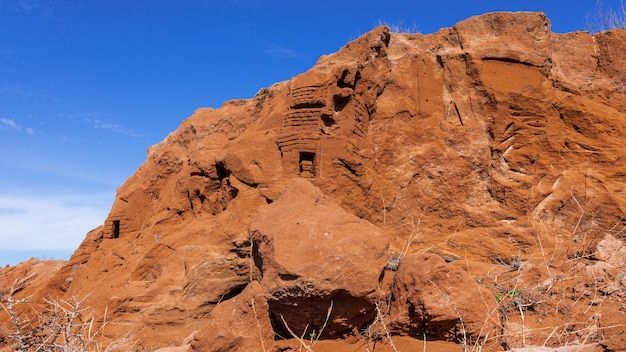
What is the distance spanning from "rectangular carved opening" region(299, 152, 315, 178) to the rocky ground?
2 cm

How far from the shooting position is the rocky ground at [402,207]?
4.48 m

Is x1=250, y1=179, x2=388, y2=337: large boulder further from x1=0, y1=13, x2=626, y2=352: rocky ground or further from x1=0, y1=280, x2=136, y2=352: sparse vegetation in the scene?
x1=0, y1=280, x2=136, y2=352: sparse vegetation

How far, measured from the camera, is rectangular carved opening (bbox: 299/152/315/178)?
22.2ft

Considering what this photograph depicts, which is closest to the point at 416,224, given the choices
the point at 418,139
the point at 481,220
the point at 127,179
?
the point at 481,220

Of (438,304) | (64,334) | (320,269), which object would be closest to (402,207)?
(438,304)

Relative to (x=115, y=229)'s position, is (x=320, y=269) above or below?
below

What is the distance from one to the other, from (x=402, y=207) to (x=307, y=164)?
1.62m

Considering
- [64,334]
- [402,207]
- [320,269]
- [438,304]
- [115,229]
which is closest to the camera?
[64,334]

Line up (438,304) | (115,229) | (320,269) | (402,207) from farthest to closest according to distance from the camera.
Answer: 1. (115,229)
2. (402,207)
3. (438,304)
4. (320,269)

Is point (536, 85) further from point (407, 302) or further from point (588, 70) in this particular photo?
point (407, 302)

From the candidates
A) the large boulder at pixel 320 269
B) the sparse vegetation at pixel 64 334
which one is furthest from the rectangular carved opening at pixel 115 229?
the large boulder at pixel 320 269

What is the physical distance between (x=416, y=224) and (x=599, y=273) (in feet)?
8.06

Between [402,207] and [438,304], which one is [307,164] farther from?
[438,304]

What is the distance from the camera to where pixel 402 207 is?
7.10 m
